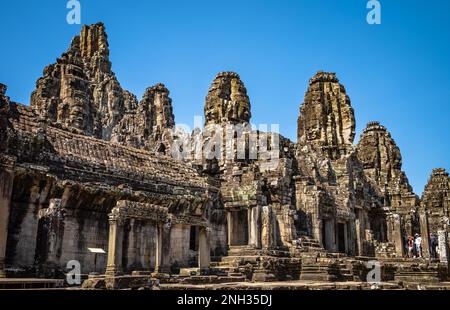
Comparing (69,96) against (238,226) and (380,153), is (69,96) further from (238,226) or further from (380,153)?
(380,153)

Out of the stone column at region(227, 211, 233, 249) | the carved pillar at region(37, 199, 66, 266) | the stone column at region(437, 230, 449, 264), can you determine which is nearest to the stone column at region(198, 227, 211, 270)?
the stone column at region(227, 211, 233, 249)

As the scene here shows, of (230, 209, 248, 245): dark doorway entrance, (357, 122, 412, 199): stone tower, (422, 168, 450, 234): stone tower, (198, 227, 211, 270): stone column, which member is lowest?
(198, 227, 211, 270): stone column

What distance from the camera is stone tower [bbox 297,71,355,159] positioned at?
5322 centimetres

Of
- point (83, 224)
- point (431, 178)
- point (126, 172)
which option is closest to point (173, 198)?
point (126, 172)

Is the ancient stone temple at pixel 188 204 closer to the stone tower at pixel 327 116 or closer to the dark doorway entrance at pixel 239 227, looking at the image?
the dark doorway entrance at pixel 239 227

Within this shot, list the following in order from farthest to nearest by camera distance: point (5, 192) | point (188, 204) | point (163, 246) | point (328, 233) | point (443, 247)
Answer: point (443, 247) → point (328, 233) → point (188, 204) → point (163, 246) → point (5, 192)

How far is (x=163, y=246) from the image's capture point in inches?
760

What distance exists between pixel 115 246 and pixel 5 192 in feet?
13.9

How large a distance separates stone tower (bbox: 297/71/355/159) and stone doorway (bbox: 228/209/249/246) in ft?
89.6

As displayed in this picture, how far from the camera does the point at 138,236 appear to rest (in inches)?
777

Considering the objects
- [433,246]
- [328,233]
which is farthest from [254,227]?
[433,246]

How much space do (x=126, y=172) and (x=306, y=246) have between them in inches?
455

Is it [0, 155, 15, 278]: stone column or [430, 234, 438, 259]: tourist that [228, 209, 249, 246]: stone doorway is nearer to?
[0, 155, 15, 278]: stone column
